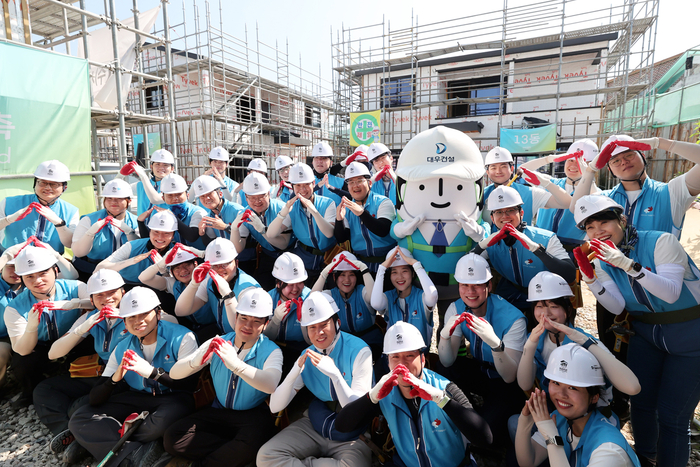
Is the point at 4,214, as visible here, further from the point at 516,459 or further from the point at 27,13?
the point at 516,459

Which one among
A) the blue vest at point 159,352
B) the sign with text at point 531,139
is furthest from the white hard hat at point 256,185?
the sign with text at point 531,139

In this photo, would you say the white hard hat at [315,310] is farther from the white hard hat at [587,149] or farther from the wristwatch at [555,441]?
the white hard hat at [587,149]

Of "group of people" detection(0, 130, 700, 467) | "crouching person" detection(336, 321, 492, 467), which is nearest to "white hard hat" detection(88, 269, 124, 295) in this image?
"group of people" detection(0, 130, 700, 467)

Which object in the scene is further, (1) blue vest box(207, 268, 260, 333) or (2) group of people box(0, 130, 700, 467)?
(1) blue vest box(207, 268, 260, 333)

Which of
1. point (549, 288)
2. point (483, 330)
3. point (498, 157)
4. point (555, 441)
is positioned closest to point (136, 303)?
point (483, 330)

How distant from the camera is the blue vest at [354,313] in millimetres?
4191

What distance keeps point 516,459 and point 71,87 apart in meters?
8.12

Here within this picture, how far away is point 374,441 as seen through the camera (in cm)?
325

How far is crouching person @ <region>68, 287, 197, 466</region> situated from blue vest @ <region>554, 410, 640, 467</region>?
3238 mm

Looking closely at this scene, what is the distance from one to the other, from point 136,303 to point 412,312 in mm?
2662

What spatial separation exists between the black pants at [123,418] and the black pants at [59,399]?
0.35m

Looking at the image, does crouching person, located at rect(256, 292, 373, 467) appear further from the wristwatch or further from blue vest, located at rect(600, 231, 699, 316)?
blue vest, located at rect(600, 231, 699, 316)

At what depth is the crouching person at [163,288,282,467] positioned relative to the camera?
3.23 metres

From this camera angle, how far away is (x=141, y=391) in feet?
12.3
